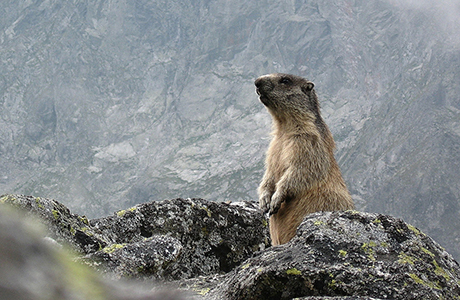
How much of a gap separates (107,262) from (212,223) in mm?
4601

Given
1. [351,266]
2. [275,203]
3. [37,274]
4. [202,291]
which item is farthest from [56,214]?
[37,274]

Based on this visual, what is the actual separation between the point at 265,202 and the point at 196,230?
1.98 meters

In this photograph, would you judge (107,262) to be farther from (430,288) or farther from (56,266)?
(56,266)

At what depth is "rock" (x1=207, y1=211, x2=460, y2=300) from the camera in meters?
6.20

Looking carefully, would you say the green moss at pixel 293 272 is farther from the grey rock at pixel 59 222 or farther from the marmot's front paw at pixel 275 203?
the marmot's front paw at pixel 275 203

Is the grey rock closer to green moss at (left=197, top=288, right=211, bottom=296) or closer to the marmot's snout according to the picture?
green moss at (left=197, top=288, right=211, bottom=296)

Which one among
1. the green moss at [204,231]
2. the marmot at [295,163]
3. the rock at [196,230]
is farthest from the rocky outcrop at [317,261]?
the marmot at [295,163]

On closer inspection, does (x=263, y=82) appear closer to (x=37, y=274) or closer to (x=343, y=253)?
(x=343, y=253)

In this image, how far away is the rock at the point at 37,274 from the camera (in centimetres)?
194

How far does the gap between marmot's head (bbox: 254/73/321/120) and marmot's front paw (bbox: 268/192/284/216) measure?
10.1 feet

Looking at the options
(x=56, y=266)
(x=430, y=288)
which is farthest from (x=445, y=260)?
(x=56, y=266)

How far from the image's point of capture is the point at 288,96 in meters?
14.6

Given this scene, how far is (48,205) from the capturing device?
817 cm

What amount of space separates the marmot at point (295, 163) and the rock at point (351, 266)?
3.83 m
